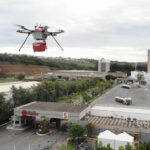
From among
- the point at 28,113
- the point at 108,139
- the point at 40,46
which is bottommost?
the point at 108,139

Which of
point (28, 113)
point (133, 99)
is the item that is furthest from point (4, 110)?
point (133, 99)

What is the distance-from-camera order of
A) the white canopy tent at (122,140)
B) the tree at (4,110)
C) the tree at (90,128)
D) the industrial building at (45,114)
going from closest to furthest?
the white canopy tent at (122,140), the tree at (90,128), the industrial building at (45,114), the tree at (4,110)

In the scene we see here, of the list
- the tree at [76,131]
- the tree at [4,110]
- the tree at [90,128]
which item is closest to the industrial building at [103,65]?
the tree at [4,110]

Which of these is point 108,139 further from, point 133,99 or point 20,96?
point 133,99

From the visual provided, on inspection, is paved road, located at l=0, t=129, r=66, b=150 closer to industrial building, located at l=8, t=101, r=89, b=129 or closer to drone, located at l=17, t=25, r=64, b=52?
industrial building, located at l=8, t=101, r=89, b=129

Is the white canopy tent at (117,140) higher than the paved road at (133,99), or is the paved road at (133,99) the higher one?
the white canopy tent at (117,140)

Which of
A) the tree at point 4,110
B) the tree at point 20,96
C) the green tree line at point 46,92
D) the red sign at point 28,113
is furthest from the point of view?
the green tree line at point 46,92

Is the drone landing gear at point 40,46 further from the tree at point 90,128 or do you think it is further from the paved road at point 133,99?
the paved road at point 133,99

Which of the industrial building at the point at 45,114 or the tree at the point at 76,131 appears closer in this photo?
the tree at the point at 76,131
